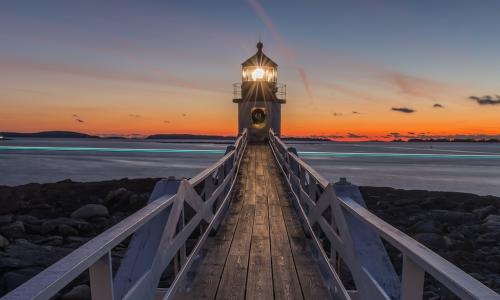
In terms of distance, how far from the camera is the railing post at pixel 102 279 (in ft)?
6.41

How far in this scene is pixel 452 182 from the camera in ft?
139

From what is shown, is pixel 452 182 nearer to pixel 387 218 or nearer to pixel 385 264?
pixel 387 218

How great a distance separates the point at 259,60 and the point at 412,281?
27.6m

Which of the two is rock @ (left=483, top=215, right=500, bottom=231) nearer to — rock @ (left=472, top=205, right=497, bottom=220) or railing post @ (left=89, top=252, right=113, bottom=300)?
rock @ (left=472, top=205, right=497, bottom=220)

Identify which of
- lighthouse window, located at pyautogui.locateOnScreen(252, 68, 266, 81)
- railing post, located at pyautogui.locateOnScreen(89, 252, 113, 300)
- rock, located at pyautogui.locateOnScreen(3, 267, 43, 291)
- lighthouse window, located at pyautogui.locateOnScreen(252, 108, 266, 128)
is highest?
lighthouse window, located at pyautogui.locateOnScreen(252, 68, 266, 81)

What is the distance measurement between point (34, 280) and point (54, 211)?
18941 mm

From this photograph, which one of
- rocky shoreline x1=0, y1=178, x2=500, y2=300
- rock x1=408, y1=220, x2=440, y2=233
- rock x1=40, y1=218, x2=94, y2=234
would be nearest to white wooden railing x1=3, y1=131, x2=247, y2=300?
rocky shoreline x1=0, y1=178, x2=500, y2=300

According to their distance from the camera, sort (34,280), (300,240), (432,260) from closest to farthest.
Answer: (34,280) < (432,260) < (300,240)

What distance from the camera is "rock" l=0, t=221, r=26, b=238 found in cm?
1332

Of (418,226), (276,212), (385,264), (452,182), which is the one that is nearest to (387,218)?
(418,226)

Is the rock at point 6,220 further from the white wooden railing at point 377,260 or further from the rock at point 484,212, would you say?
the rock at point 484,212

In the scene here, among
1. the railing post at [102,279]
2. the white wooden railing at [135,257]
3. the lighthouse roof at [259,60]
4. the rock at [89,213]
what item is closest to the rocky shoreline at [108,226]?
the rock at [89,213]

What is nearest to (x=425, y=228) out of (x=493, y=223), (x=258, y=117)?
(x=493, y=223)

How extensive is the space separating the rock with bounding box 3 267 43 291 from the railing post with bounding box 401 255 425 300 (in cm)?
910
